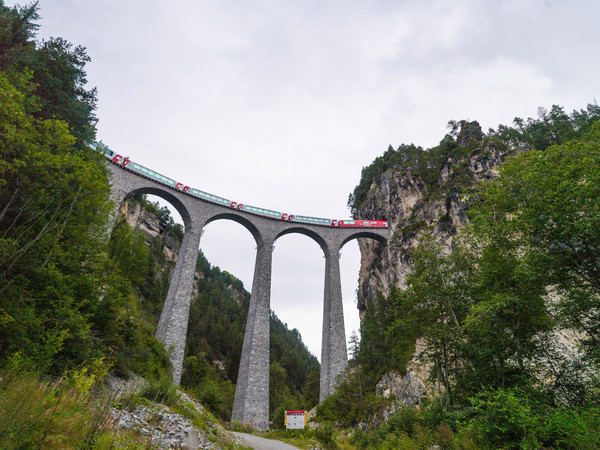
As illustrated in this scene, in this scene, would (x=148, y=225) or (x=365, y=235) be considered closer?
(x=365, y=235)

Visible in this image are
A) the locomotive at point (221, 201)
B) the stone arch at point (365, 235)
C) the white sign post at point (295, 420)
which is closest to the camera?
the white sign post at point (295, 420)

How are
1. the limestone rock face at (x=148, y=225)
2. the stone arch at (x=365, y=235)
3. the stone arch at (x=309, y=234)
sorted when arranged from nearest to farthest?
the stone arch at (x=309, y=234) < the stone arch at (x=365, y=235) < the limestone rock face at (x=148, y=225)

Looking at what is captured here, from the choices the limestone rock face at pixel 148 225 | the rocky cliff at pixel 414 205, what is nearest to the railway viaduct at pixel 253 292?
the rocky cliff at pixel 414 205

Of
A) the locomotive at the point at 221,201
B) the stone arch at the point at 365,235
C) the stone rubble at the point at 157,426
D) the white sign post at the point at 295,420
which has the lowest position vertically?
the stone rubble at the point at 157,426

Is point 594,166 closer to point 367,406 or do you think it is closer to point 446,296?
point 446,296

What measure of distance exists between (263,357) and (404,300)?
16464 mm

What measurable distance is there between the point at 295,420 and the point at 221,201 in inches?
777

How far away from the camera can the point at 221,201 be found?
31.5 meters

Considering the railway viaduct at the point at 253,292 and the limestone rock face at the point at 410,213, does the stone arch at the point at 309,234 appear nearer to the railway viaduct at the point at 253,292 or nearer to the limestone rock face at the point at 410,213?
the railway viaduct at the point at 253,292

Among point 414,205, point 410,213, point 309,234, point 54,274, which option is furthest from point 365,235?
point 54,274

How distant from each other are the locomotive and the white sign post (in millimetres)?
18011

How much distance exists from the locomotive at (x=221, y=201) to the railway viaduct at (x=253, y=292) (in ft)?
1.25

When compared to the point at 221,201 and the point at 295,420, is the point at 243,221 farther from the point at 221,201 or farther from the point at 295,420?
the point at 295,420

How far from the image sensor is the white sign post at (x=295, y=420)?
19.8m
